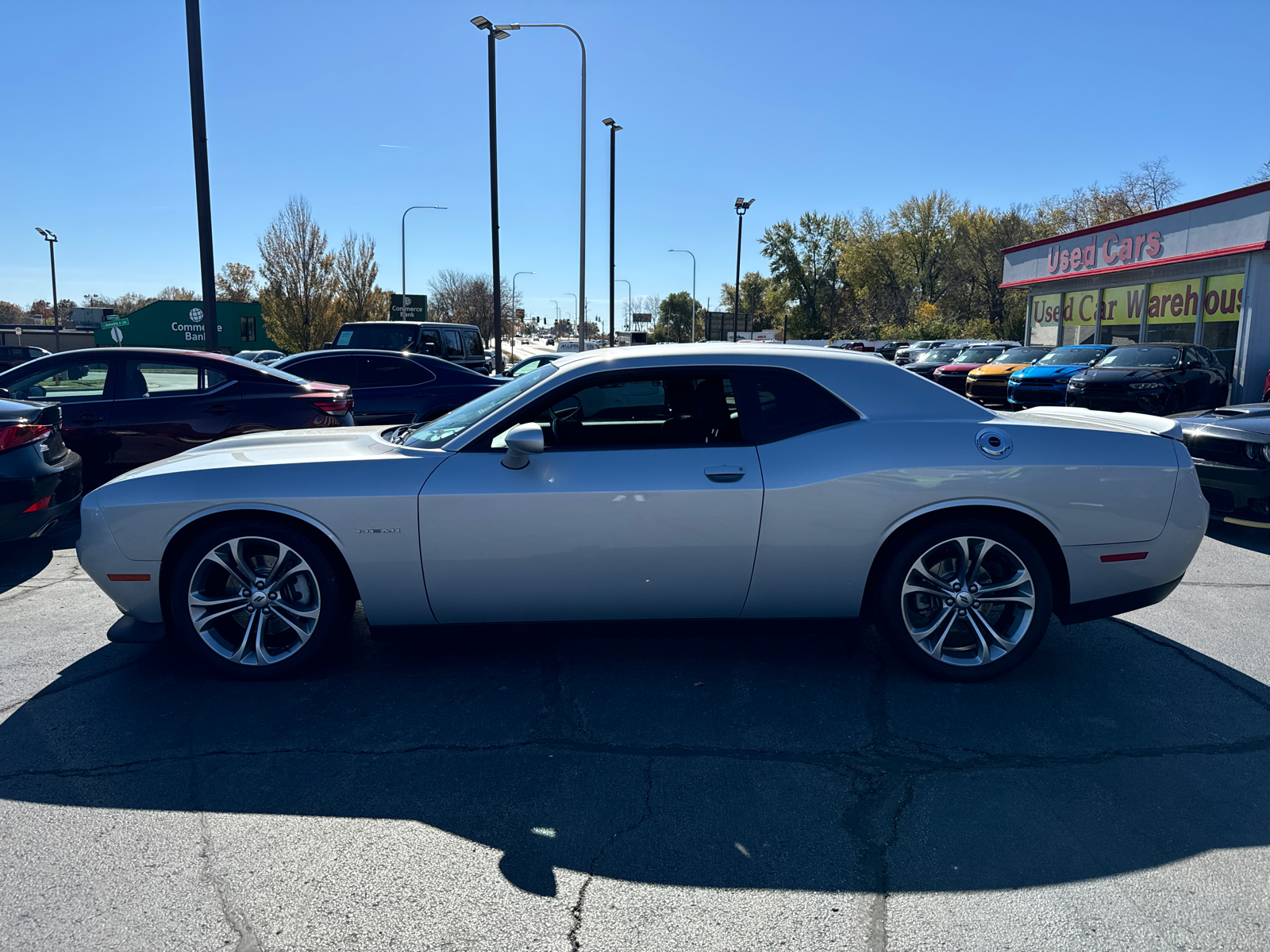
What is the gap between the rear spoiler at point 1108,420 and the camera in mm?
4199

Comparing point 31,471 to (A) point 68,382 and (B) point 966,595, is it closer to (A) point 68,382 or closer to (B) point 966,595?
(A) point 68,382

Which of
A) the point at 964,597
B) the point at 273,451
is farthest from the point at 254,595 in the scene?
the point at 964,597

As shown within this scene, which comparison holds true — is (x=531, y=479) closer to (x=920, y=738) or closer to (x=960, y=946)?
(x=920, y=738)

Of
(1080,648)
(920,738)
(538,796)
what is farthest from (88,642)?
(1080,648)

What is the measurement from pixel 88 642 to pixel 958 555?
4484 millimetres

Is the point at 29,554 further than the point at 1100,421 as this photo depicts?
Yes

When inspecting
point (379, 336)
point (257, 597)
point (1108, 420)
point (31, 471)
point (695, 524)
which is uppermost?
point (379, 336)

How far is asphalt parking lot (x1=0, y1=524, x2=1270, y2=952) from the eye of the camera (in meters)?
2.38

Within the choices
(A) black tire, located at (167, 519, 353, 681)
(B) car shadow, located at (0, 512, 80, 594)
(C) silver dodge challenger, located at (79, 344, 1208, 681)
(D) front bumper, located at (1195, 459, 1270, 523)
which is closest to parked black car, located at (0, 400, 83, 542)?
(B) car shadow, located at (0, 512, 80, 594)

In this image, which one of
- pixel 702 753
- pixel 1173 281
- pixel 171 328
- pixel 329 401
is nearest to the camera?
pixel 702 753

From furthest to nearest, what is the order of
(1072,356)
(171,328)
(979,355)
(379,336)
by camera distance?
(171,328) → (979,355) → (1072,356) → (379,336)

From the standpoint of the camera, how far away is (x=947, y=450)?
388 cm

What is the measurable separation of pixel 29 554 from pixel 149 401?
65.6 inches

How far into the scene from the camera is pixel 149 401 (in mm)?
7754
